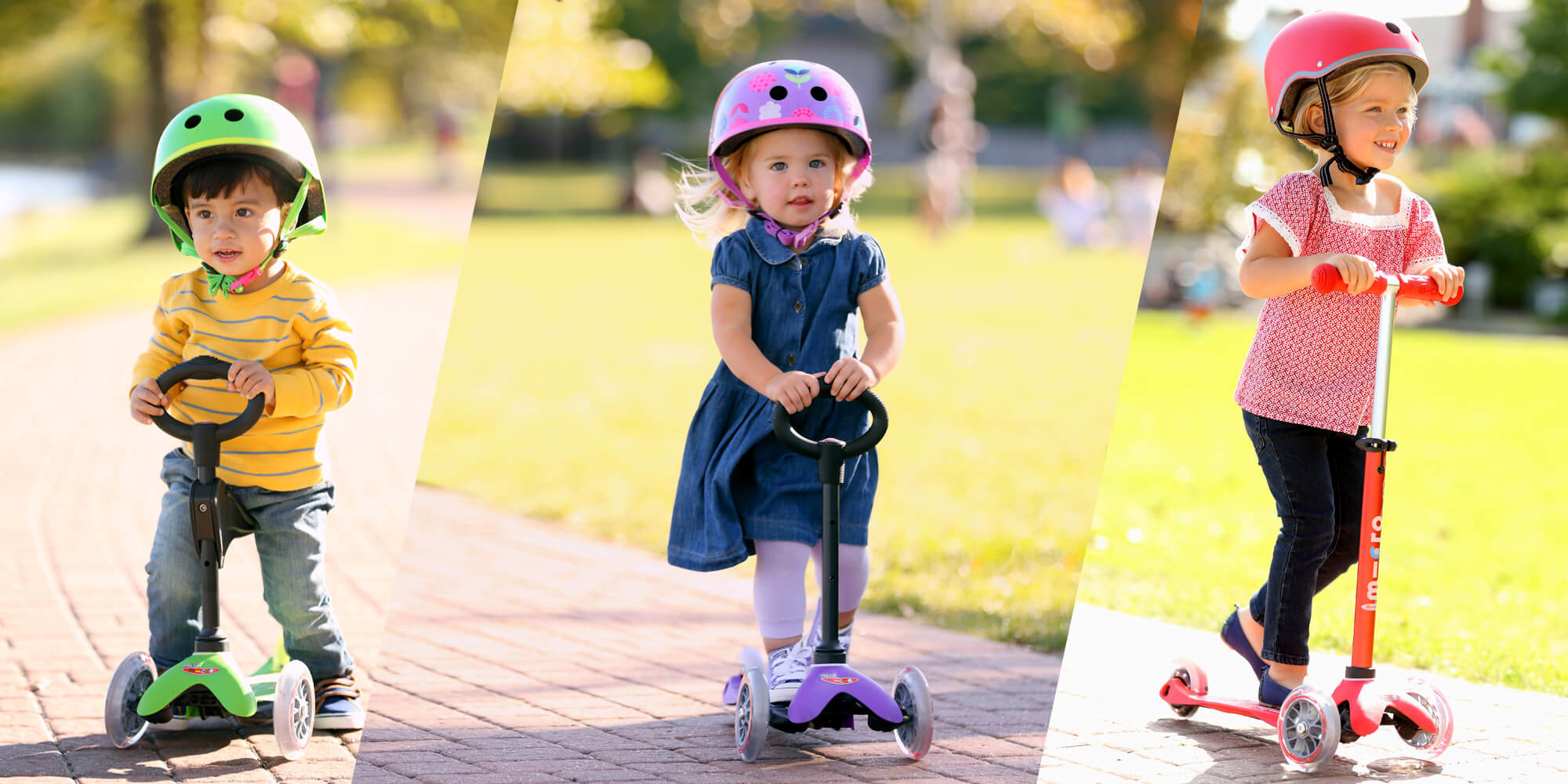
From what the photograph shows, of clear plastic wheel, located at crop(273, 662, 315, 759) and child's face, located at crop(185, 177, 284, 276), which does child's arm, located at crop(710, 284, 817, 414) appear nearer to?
child's face, located at crop(185, 177, 284, 276)

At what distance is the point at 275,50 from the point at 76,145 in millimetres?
36906

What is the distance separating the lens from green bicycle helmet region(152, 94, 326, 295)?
3.98 meters

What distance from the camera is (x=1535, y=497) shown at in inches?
359

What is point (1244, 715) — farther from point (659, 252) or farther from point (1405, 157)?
point (1405, 157)

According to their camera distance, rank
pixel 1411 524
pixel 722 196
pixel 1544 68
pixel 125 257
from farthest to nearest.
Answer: pixel 1544 68
pixel 125 257
pixel 1411 524
pixel 722 196

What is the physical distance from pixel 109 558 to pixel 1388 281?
487cm

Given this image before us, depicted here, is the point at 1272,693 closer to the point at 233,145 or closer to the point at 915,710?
the point at 915,710

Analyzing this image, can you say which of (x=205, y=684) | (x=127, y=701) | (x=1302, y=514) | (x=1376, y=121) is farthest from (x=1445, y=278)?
(x=127, y=701)

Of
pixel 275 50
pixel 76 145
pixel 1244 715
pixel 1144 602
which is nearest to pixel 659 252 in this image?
pixel 275 50

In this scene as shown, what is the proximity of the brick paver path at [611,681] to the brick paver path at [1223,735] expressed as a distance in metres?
0.13

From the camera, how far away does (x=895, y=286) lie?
21.0 meters

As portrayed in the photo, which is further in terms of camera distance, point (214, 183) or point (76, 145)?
point (76, 145)

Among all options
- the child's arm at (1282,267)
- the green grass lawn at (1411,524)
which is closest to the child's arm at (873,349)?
the child's arm at (1282,267)

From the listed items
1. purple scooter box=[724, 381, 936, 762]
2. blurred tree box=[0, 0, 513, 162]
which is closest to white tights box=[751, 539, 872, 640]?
purple scooter box=[724, 381, 936, 762]
